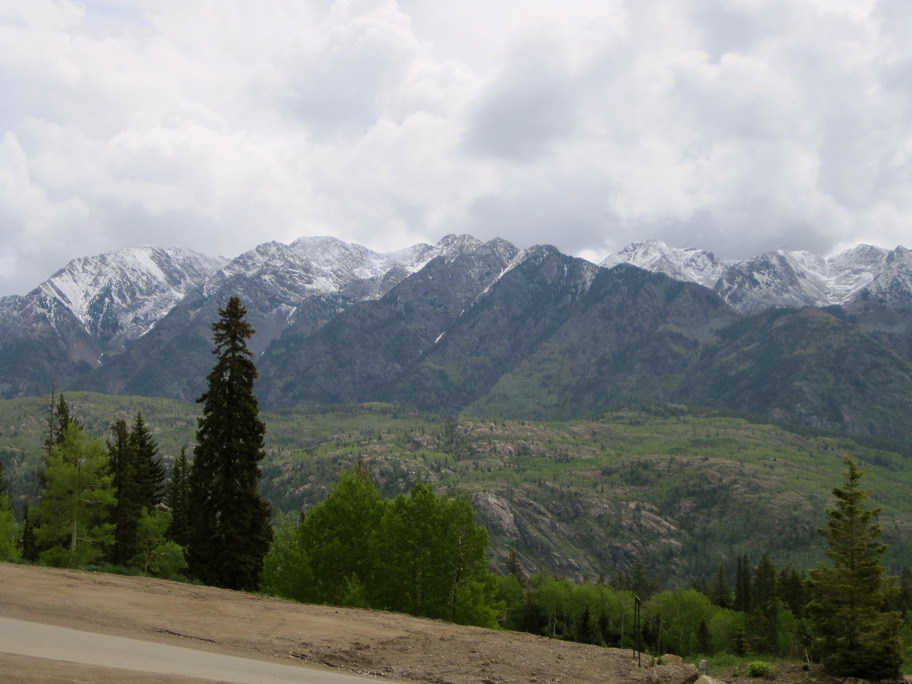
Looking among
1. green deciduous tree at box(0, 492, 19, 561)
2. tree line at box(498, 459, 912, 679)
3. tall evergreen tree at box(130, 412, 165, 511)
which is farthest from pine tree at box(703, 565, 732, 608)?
green deciduous tree at box(0, 492, 19, 561)

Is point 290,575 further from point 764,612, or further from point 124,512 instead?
point 764,612

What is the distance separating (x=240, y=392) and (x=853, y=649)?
35.2m

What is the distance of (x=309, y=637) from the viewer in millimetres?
24625

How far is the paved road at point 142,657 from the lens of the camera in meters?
18.0

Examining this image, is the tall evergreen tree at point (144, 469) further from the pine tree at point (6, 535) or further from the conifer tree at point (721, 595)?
the conifer tree at point (721, 595)

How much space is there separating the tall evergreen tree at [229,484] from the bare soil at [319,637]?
54.1ft

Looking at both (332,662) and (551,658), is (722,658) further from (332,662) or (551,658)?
(332,662)

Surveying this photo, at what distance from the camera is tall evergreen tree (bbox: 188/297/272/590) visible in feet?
153

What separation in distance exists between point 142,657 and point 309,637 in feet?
21.6

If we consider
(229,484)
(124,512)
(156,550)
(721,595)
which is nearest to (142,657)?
(229,484)

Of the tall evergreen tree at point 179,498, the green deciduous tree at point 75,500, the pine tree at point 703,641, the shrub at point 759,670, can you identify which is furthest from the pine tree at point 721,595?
the shrub at point 759,670

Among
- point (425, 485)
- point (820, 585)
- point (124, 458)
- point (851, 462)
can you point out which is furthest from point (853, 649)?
point (124, 458)

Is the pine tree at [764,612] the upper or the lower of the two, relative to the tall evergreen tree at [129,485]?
lower

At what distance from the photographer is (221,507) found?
47.2m
